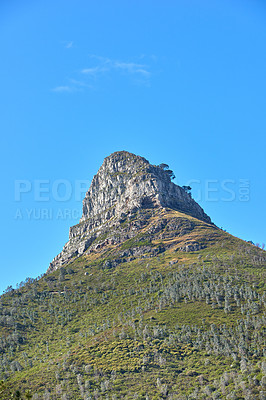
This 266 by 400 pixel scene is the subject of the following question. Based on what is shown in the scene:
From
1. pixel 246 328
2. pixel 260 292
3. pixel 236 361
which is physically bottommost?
pixel 236 361

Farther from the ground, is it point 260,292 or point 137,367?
point 260,292

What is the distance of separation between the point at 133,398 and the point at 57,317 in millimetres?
81659

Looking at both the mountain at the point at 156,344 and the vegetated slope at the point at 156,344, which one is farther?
the vegetated slope at the point at 156,344

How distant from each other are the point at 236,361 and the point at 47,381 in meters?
62.5

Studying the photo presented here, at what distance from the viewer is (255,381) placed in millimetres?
113750

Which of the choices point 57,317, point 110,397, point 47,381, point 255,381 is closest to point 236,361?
point 255,381

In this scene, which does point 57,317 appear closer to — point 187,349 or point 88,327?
point 88,327

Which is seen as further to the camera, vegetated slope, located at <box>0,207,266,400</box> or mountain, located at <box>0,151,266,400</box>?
vegetated slope, located at <box>0,207,266,400</box>

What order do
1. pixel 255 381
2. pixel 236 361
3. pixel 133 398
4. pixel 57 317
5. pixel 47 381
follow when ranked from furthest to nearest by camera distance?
1. pixel 57 317
2. pixel 47 381
3. pixel 236 361
4. pixel 133 398
5. pixel 255 381

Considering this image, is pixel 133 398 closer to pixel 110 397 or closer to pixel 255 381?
pixel 110 397

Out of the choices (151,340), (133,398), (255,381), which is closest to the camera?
(255,381)

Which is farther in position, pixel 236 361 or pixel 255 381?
pixel 236 361

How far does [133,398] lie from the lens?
12125 centimetres

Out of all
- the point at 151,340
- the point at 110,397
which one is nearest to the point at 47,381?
the point at 110,397
